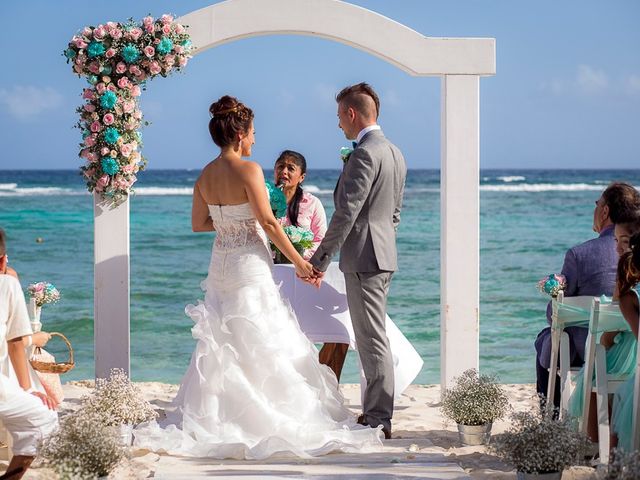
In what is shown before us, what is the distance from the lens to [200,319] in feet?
19.1

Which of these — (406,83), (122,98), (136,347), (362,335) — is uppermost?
(406,83)

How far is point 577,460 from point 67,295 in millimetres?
13980

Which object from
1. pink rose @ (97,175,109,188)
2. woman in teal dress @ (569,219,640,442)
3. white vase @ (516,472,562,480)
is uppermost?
pink rose @ (97,175,109,188)

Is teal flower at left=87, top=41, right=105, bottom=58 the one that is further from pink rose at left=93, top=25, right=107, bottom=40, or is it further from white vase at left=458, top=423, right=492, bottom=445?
white vase at left=458, top=423, right=492, bottom=445

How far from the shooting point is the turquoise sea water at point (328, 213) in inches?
504

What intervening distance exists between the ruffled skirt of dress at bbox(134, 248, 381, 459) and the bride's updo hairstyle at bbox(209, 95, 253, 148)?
672mm

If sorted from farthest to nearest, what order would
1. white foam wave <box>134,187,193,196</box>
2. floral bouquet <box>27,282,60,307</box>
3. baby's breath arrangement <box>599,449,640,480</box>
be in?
white foam wave <box>134,187,193,196</box>, floral bouquet <box>27,282,60,307</box>, baby's breath arrangement <box>599,449,640,480</box>

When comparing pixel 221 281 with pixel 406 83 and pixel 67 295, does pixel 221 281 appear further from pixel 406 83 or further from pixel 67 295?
pixel 406 83

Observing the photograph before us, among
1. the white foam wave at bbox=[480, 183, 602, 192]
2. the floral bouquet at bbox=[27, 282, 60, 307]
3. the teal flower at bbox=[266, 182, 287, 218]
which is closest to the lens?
the floral bouquet at bbox=[27, 282, 60, 307]

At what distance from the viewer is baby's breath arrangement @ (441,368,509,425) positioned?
5801 mm

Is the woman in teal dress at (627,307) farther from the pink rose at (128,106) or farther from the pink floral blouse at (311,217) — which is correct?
the pink rose at (128,106)

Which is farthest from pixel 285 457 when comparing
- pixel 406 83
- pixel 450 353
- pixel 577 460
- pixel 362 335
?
pixel 406 83

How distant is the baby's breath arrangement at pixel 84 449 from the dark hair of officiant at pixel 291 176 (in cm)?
276

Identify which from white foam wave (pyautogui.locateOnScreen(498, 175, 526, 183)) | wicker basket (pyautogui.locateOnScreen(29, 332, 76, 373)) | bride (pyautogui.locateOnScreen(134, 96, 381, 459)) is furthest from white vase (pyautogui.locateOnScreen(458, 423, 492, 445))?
white foam wave (pyautogui.locateOnScreen(498, 175, 526, 183))
